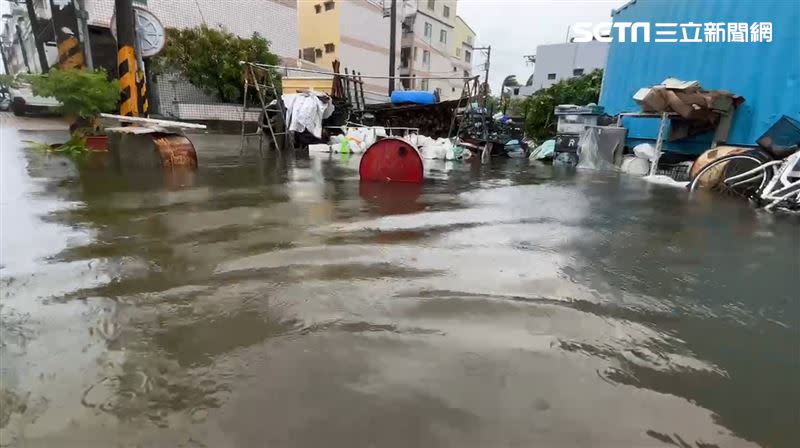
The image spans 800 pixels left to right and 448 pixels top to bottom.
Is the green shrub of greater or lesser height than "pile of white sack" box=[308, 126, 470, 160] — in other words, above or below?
above

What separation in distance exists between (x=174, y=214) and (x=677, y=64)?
9813mm

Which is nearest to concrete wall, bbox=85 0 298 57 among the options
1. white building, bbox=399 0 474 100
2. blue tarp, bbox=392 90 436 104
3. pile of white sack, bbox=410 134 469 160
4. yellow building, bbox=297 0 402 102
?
yellow building, bbox=297 0 402 102

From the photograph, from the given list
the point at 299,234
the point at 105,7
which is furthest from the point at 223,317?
the point at 105,7

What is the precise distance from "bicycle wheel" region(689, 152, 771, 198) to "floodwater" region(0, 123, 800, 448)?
6.66 feet

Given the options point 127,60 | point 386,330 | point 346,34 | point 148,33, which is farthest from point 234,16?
point 386,330

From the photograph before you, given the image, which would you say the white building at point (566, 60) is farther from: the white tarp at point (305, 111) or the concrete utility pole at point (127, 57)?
the concrete utility pole at point (127, 57)

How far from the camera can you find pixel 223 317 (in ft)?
7.00

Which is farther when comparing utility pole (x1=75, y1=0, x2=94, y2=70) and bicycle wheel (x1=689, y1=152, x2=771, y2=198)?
utility pole (x1=75, y1=0, x2=94, y2=70)

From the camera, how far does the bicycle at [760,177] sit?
5.26 meters

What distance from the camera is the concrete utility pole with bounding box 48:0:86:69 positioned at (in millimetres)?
8875

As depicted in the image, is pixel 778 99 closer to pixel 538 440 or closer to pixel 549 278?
pixel 549 278

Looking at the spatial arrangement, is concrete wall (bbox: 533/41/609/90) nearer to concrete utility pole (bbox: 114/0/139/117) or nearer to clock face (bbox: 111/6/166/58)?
clock face (bbox: 111/6/166/58)

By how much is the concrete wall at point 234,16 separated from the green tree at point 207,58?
4.58 feet

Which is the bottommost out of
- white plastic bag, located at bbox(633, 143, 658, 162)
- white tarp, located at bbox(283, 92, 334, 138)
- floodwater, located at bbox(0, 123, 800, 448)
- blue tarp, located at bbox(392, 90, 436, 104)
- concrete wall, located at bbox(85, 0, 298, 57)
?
floodwater, located at bbox(0, 123, 800, 448)
